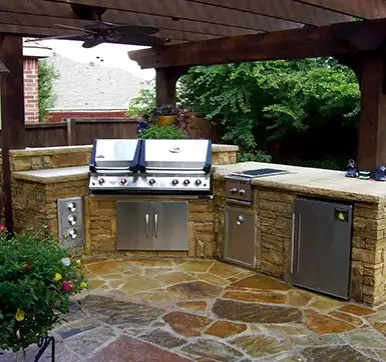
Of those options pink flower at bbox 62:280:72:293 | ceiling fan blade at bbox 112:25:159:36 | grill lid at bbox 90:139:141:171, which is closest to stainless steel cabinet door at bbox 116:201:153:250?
grill lid at bbox 90:139:141:171

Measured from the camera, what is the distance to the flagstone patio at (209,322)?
3.07 m

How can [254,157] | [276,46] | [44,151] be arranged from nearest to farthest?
[44,151]
[276,46]
[254,157]

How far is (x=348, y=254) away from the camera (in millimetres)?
3895

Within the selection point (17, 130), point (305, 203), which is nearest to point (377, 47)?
point (305, 203)

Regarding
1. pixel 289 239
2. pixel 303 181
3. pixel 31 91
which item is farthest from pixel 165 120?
pixel 31 91

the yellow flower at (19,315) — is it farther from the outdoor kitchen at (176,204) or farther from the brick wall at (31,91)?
the brick wall at (31,91)

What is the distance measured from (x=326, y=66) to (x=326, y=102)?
1.08m

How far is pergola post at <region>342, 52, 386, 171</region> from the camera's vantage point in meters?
4.46

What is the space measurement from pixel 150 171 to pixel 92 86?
1239 cm

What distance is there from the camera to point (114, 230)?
5.11 metres

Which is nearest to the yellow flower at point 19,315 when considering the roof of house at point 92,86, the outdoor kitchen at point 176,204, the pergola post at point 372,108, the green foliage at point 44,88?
the outdoor kitchen at point 176,204

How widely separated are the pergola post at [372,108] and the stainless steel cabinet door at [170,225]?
5.70ft

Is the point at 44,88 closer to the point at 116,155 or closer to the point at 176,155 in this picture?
the point at 116,155

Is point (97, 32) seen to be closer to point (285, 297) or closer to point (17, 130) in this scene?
point (17, 130)
